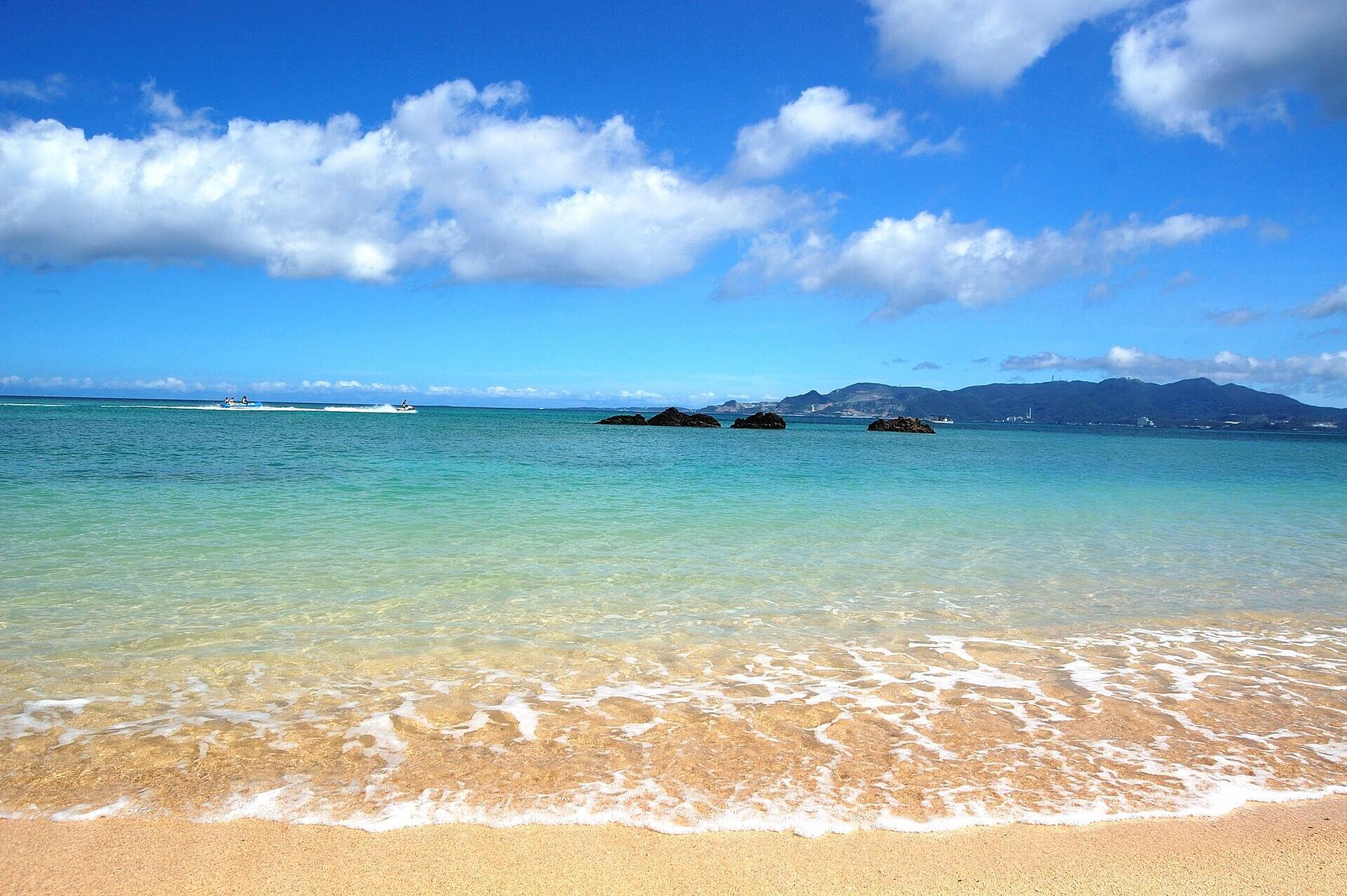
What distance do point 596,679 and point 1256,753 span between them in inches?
186

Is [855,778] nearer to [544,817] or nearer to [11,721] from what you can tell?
[544,817]

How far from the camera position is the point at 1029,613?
875 centimetres

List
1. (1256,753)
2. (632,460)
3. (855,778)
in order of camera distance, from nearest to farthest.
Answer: (855,778) < (1256,753) < (632,460)

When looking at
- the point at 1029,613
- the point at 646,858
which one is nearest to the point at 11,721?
the point at 646,858

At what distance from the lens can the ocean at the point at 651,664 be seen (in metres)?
4.29

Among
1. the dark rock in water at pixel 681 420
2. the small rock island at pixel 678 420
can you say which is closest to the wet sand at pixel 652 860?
the small rock island at pixel 678 420

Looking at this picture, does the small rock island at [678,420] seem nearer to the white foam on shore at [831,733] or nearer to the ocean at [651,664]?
the ocean at [651,664]

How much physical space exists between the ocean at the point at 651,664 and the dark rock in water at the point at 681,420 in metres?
66.8

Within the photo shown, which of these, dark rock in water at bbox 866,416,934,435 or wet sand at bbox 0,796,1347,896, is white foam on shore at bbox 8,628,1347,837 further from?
dark rock in water at bbox 866,416,934,435

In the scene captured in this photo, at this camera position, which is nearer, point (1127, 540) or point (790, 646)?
point (790, 646)

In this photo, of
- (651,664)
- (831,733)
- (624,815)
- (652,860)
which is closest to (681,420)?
(651,664)

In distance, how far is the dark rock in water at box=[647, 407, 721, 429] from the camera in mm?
83250

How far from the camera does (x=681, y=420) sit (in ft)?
276

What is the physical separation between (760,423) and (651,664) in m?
78.7
